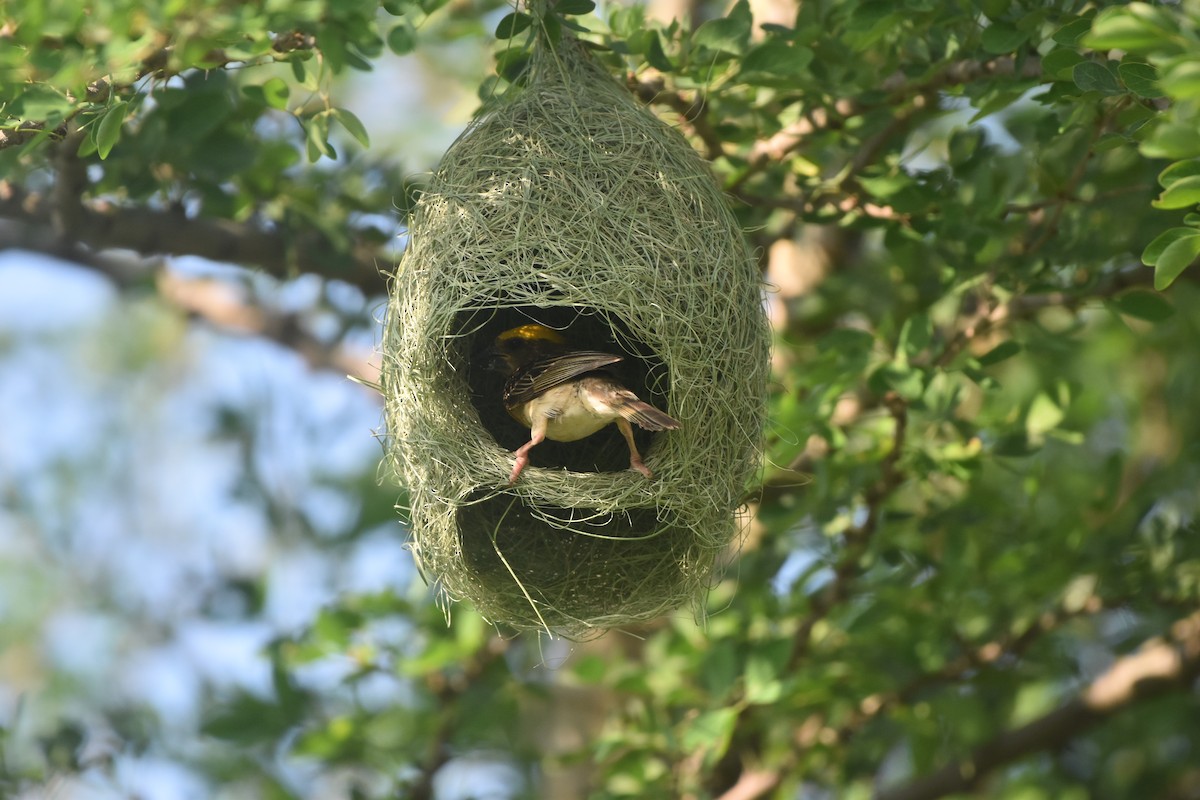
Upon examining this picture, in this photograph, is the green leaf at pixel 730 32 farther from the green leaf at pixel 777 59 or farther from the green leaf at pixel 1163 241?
the green leaf at pixel 1163 241

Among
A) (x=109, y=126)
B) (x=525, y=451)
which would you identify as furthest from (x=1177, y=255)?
(x=109, y=126)

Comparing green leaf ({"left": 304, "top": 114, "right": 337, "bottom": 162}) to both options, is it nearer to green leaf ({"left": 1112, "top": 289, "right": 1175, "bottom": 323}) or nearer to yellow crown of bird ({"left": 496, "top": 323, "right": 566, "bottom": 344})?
yellow crown of bird ({"left": 496, "top": 323, "right": 566, "bottom": 344})

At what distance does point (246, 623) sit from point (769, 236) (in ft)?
6.87

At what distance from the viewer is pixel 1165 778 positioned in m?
4.28

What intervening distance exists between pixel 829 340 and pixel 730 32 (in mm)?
749

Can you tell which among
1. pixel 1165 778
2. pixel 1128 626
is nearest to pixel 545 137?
pixel 1128 626

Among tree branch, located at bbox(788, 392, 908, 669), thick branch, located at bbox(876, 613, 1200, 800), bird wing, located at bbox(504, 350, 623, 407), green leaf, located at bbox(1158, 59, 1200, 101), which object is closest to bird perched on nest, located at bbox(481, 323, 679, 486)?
bird wing, located at bbox(504, 350, 623, 407)

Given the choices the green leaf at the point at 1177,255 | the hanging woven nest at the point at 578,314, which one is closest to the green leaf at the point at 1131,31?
the green leaf at the point at 1177,255

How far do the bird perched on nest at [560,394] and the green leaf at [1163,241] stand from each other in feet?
2.73

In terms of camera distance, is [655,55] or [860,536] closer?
[655,55]

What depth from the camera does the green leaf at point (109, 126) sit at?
2043mm

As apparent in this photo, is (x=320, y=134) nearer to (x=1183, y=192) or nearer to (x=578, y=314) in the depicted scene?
(x=578, y=314)

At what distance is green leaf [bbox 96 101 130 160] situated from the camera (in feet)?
6.70

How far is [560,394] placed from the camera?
2.45 m
